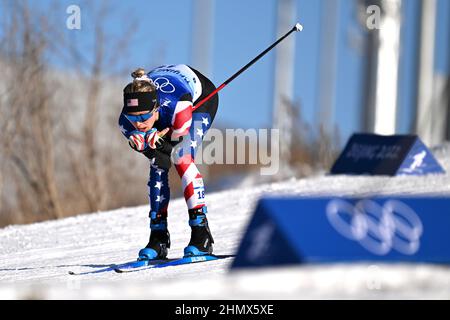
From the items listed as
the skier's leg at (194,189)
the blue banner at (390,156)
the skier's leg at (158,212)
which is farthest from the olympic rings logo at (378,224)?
the blue banner at (390,156)

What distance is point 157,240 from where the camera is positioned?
336 inches

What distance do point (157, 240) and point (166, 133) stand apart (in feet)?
2.50

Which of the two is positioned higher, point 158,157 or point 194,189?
point 158,157

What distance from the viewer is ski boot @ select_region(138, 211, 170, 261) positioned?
848 centimetres

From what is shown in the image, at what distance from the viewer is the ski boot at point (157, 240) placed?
8.48 meters

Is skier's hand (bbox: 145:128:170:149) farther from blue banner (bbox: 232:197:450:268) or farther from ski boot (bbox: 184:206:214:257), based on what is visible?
blue banner (bbox: 232:197:450:268)

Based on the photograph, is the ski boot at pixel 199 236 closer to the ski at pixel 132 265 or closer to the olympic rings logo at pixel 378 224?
the ski at pixel 132 265

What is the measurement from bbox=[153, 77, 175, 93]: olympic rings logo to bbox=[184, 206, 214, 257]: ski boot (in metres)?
0.75

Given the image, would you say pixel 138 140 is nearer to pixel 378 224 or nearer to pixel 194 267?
pixel 194 267

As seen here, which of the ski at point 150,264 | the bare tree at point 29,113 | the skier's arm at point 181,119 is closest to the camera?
the skier's arm at point 181,119

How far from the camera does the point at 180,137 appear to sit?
8.30 meters

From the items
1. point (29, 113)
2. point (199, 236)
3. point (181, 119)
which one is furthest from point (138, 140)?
point (29, 113)

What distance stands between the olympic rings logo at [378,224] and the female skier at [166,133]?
1841 millimetres
